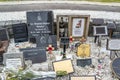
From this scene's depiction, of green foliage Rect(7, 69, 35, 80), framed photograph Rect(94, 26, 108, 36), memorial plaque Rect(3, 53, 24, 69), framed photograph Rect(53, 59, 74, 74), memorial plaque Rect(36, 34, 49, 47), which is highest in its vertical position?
framed photograph Rect(94, 26, 108, 36)

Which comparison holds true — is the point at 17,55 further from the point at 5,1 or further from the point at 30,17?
the point at 5,1

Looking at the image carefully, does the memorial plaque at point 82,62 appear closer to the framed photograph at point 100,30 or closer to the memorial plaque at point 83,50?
the memorial plaque at point 83,50

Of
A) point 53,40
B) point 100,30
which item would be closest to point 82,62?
point 53,40

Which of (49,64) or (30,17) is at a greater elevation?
(30,17)

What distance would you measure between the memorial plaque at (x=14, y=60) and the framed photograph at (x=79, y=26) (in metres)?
2.93

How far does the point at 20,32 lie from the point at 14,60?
2.21m

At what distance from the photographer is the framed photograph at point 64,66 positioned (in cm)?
1109

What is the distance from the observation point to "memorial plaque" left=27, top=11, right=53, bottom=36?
12.7 metres

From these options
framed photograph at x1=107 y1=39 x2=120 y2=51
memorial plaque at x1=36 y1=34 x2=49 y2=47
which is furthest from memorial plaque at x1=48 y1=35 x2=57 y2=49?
framed photograph at x1=107 y1=39 x2=120 y2=51

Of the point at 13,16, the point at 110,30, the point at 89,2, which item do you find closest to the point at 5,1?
the point at 13,16

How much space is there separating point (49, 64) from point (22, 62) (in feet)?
3.54

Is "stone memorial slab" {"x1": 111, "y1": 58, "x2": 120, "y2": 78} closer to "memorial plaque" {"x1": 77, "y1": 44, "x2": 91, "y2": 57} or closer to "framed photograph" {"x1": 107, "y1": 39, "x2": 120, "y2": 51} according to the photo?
"framed photograph" {"x1": 107, "y1": 39, "x2": 120, "y2": 51}

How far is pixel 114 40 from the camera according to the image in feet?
39.4

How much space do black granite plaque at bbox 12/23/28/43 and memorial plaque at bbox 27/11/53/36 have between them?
21cm
